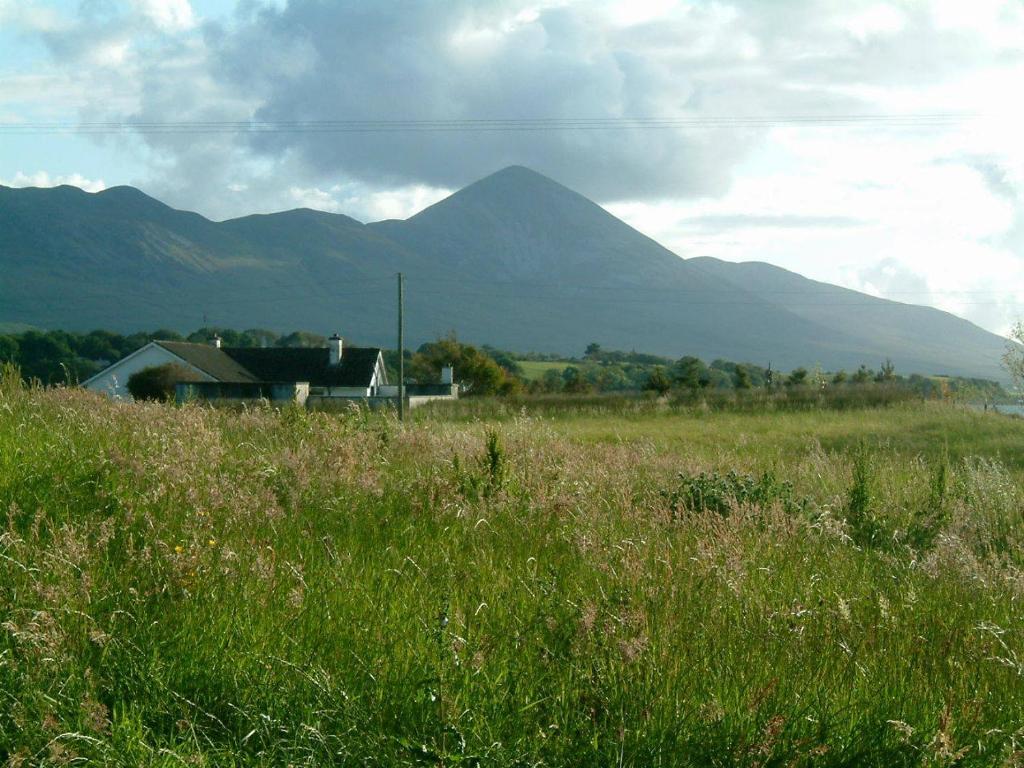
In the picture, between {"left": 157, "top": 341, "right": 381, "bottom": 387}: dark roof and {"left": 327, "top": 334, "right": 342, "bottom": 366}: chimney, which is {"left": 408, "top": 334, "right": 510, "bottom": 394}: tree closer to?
{"left": 157, "top": 341, "right": 381, "bottom": 387}: dark roof

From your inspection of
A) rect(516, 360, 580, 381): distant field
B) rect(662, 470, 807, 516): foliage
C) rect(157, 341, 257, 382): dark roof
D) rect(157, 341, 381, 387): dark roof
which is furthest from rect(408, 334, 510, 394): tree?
rect(662, 470, 807, 516): foliage

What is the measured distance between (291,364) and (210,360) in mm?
7545

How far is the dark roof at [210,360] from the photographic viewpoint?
61.8 metres

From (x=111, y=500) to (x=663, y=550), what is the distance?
345 cm

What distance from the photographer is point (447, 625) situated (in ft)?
13.3

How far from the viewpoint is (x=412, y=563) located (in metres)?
5.29

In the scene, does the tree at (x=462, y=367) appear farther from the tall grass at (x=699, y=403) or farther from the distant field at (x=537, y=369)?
the tall grass at (x=699, y=403)

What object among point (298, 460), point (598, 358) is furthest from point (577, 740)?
point (598, 358)

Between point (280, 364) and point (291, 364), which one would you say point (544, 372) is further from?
point (280, 364)

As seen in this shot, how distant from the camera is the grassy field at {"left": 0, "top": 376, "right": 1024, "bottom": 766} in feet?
11.2

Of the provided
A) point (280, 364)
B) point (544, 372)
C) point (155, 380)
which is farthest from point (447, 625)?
point (544, 372)

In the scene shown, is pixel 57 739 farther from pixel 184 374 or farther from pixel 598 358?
pixel 598 358

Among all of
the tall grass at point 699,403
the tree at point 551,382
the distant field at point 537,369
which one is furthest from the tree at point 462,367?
the tall grass at point 699,403

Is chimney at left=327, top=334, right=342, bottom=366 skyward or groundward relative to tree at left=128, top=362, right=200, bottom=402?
skyward
